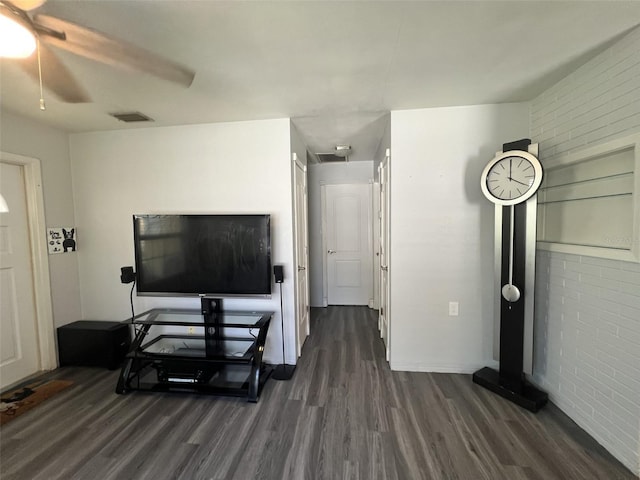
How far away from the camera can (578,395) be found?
6.00 ft

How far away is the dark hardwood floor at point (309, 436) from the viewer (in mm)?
1524

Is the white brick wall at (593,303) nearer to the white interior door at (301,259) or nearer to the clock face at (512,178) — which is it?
the clock face at (512,178)

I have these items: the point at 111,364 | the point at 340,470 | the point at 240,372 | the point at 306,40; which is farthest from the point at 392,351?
the point at 111,364

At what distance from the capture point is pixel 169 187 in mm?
2717

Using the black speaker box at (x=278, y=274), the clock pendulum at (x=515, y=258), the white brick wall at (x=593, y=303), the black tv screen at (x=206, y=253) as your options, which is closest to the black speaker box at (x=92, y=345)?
the black tv screen at (x=206, y=253)

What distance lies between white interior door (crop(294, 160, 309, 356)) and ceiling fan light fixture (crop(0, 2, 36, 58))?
188 centimetres

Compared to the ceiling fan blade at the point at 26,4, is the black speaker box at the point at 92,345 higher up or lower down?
lower down

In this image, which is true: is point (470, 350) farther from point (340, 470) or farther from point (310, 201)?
point (310, 201)

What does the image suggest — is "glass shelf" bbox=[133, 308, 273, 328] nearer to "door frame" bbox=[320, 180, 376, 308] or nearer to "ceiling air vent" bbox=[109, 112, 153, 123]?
"ceiling air vent" bbox=[109, 112, 153, 123]

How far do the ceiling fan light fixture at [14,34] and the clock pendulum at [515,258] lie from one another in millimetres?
2679

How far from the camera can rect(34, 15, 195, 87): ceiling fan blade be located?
3.64 ft

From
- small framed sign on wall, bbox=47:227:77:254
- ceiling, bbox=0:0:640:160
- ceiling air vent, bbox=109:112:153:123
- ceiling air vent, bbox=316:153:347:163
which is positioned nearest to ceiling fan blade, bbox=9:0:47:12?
ceiling, bbox=0:0:640:160

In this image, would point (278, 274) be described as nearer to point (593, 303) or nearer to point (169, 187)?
point (169, 187)

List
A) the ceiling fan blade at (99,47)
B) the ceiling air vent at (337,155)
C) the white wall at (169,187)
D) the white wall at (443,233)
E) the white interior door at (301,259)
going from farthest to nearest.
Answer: the ceiling air vent at (337,155) < the white interior door at (301,259) < the white wall at (169,187) < the white wall at (443,233) < the ceiling fan blade at (99,47)
